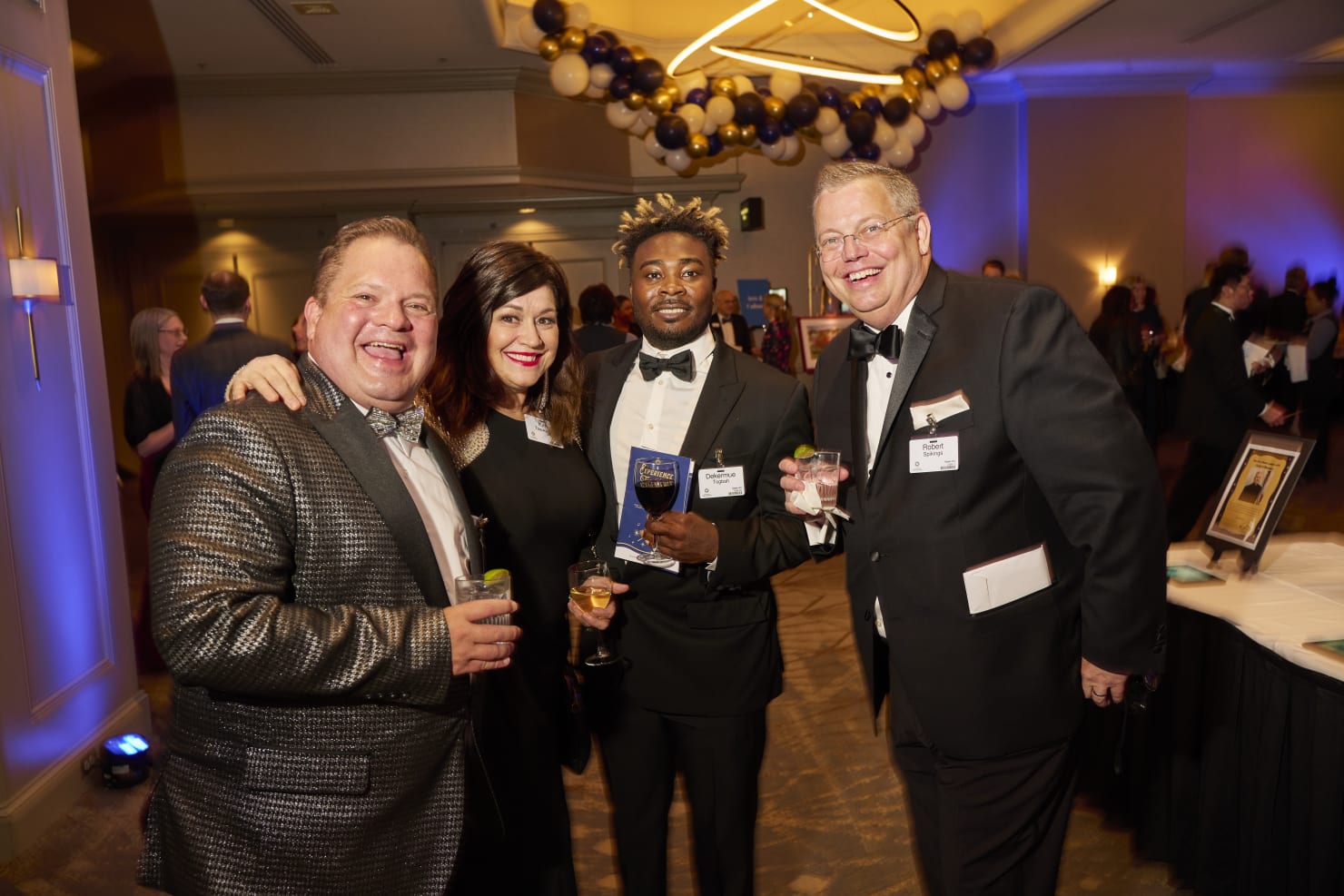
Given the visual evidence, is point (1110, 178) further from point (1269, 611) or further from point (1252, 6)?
point (1269, 611)

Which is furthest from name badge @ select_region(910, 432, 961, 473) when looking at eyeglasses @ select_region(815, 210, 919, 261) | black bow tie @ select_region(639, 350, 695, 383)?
black bow tie @ select_region(639, 350, 695, 383)

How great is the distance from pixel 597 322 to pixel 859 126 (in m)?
3.45

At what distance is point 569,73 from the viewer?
7.30 metres

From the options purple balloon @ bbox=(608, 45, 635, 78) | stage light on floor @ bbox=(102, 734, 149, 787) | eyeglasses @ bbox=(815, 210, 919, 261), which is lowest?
stage light on floor @ bbox=(102, 734, 149, 787)

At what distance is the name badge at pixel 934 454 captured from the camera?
183cm

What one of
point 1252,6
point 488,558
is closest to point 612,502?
point 488,558

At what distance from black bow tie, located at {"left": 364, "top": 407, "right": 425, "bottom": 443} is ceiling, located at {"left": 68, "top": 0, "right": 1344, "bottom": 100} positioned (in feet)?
20.2

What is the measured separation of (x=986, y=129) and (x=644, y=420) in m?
9.98

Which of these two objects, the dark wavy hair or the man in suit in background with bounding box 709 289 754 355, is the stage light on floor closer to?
the dark wavy hair

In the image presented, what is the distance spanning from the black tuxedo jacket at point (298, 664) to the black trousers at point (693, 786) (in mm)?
808

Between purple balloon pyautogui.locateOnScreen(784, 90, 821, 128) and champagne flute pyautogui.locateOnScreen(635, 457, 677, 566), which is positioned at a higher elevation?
purple balloon pyautogui.locateOnScreen(784, 90, 821, 128)

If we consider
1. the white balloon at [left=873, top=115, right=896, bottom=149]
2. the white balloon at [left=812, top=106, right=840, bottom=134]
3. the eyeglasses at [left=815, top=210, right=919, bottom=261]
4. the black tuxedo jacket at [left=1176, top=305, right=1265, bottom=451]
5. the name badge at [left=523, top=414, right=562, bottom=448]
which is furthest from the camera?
the white balloon at [left=873, top=115, right=896, bottom=149]

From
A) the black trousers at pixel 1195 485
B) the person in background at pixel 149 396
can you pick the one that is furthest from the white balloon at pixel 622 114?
the black trousers at pixel 1195 485

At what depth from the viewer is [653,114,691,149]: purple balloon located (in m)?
7.68
